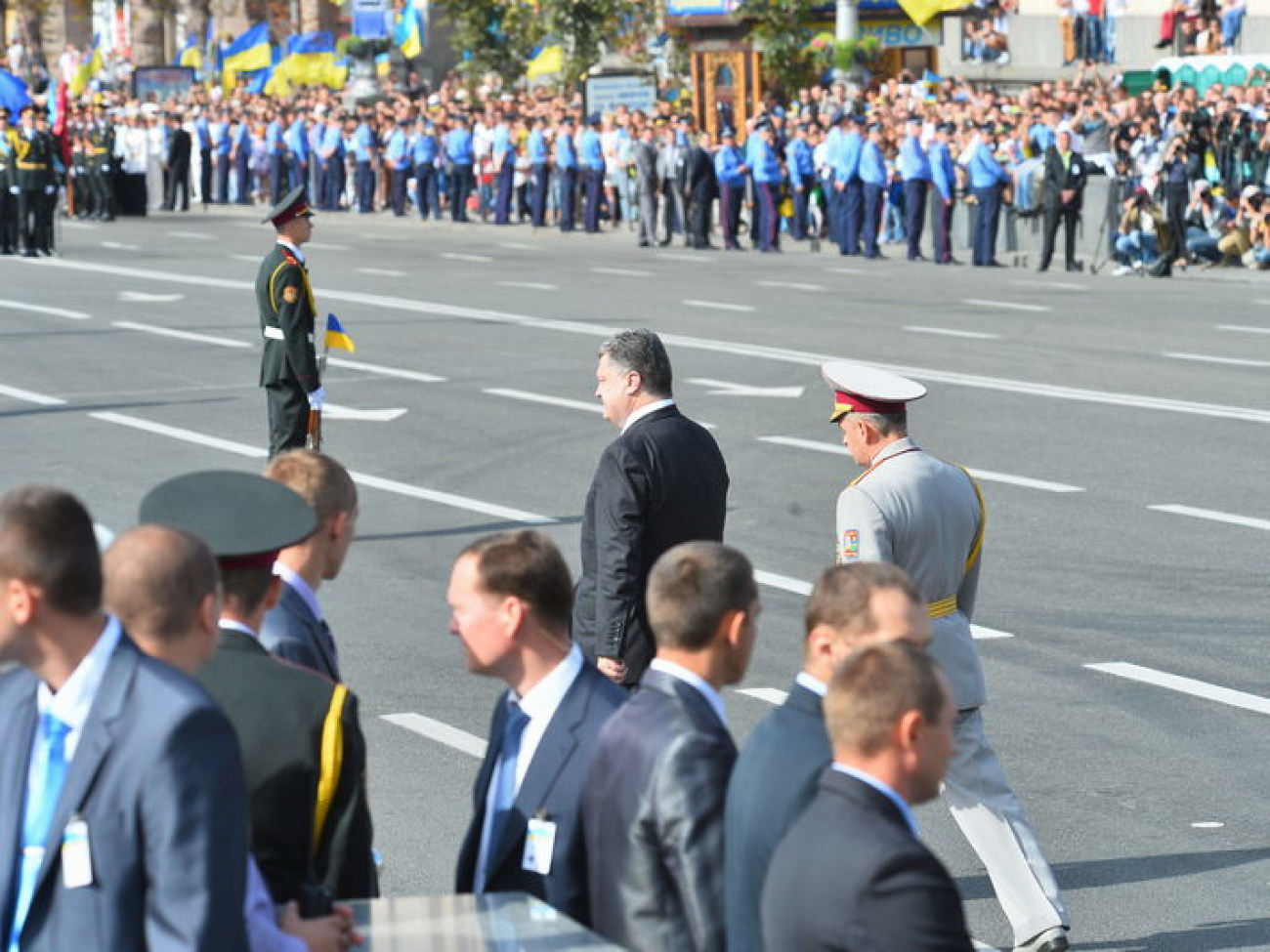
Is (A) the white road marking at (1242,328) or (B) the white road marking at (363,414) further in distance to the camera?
(A) the white road marking at (1242,328)

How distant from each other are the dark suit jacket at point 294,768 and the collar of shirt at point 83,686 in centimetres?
55

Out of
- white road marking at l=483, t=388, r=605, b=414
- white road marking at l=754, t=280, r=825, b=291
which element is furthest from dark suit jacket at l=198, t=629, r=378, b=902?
white road marking at l=754, t=280, r=825, b=291

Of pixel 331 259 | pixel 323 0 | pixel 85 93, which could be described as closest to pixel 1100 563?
pixel 331 259

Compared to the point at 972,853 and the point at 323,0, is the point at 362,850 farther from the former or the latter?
the point at 323,0

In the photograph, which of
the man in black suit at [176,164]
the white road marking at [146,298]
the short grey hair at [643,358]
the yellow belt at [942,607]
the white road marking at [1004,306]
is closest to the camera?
the yellow belt at [942,607]

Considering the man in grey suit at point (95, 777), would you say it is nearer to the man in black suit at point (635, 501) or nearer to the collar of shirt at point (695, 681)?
the collar of shirt at point (695, 681)

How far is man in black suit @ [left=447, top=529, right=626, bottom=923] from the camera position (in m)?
4.81

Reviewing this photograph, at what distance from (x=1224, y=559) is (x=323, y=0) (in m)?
89.3

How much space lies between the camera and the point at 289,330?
14.4 metres

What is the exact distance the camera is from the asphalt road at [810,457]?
340 inches

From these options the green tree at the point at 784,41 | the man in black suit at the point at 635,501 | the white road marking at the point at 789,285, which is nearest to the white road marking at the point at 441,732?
the man in black suit at the point at 635,501

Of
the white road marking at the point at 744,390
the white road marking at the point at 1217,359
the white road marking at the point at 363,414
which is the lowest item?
the white road marking at the point at 363,414

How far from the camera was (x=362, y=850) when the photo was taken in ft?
15.1

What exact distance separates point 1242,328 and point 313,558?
20.7 m
